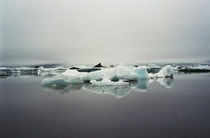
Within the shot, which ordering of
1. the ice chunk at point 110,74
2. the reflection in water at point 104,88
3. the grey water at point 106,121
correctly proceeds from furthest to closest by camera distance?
the ice chunk at point 110,74 → the reflection in water at point 104,88 → the grey water at point 106,121

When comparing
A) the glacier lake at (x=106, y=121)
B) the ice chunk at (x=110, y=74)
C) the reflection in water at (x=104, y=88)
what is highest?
the ice chunk at (x=110, y=74)

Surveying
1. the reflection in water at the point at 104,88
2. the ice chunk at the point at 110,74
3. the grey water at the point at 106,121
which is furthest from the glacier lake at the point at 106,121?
the ice chunk at the point at 110,74

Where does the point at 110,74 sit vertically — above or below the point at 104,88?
above

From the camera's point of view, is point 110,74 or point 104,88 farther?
point 110,74

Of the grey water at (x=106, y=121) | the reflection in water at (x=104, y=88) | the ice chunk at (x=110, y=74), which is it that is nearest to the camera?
the grey water at (x=106, y=121)

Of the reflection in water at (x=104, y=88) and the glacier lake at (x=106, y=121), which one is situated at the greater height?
the glacier lake at (x=106, y=121)

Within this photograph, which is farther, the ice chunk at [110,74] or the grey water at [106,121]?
the ice chunk at [110,74]

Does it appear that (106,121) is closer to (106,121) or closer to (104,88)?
(106,121)

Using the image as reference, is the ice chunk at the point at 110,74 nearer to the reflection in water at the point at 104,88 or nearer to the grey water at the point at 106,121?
the reflection in water at the point at 104,88

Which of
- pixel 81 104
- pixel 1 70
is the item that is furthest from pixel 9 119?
pixel 1 70

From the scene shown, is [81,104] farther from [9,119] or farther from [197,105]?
[197,105]

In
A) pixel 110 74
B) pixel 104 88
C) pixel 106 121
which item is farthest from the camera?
pixel 110 74

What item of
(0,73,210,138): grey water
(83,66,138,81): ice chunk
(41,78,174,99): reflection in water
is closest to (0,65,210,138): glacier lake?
(0,73,210,138): grey water

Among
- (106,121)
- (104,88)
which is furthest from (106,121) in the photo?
(104,88)
